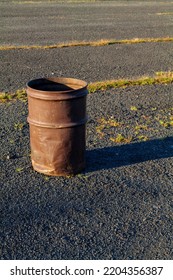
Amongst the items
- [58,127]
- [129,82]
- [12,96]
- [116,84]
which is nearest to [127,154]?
[58,127]

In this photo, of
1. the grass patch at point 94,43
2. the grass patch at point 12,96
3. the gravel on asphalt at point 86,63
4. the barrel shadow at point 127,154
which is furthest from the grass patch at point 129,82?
the grass patch at point 94,43

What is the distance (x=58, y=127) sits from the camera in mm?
5438

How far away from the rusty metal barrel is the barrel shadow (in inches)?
14.7

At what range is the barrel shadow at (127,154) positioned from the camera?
20.2ft

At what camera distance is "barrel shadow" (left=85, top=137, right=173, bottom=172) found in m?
6.16

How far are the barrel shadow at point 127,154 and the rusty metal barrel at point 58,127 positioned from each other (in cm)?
37

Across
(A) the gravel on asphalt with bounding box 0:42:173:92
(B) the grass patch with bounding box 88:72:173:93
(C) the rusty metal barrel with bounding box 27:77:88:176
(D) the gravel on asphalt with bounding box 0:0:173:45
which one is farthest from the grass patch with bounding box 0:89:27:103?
(D) the gravel on asphalt with bounding box 0:0:173:45

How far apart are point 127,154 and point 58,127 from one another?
1.41 m

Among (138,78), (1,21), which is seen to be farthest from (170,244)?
(1,21)

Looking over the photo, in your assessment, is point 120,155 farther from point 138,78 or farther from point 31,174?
point 138,78

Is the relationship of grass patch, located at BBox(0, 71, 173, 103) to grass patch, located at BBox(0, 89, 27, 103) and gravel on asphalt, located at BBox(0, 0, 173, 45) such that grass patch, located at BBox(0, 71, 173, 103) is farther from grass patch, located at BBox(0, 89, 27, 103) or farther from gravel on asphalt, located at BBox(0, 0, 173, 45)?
gravel on asphalt, located at BBox(0, 0, 173, 45)

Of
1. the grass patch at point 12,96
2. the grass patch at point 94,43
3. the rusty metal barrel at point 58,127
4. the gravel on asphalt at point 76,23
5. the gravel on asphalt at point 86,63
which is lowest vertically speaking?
the gravel on asphalt at point 76,23

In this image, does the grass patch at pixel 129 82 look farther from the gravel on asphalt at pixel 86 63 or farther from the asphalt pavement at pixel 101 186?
the gravel on asphalt at pixel 86 63

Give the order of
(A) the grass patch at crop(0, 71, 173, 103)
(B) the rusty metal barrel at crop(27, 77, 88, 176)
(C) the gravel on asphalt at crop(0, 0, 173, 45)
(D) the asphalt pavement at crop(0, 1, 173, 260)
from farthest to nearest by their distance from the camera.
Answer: (C) the gravel on asphalt at crop(0, 0, 173, 45), (A) the grass patch at crop(0, 71, 173, 103), (B) the rusty metal barrel at crop(27, 77, 88, 176), (D) the asphalt pavement at crop(0, 1, 173, 260)
